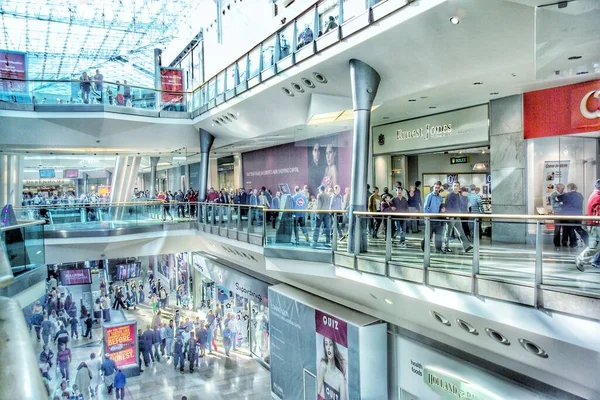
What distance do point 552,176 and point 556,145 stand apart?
71cm

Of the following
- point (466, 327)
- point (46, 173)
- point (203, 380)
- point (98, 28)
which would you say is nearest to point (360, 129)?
point (466, 327)

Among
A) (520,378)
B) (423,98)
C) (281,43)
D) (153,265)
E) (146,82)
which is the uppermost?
(146,82)

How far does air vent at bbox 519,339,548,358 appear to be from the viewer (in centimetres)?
531

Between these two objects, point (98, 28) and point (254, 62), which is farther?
point (98, 28)

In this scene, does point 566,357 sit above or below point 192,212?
below

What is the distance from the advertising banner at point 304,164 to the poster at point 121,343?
6.79 m

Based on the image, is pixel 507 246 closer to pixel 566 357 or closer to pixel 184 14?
pixel 566 357

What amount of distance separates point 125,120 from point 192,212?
4.67m

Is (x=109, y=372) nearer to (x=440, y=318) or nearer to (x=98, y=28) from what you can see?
(x=440, y=318)

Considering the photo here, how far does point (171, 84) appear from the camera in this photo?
19609mm

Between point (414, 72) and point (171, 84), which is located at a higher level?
point (171, 84)

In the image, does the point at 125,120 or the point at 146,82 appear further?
the point at 146,82

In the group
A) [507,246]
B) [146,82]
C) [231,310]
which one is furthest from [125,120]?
[146,82]

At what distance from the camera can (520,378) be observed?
6.52m
